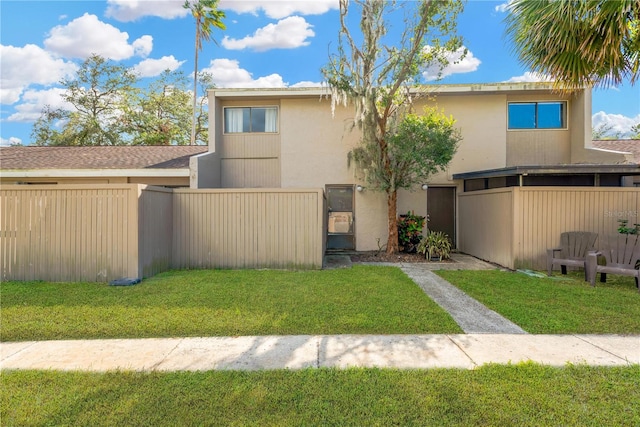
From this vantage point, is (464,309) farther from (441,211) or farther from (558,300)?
(441,211)

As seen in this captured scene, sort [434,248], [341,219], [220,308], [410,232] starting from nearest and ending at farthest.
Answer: [220,308] < [434,248] < [410,232] < [341,219]

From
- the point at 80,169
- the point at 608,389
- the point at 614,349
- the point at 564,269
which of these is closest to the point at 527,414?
the point at 608,389

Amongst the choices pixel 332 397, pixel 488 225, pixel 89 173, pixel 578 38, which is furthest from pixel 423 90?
pixel 89 173

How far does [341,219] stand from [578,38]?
25.0 ft

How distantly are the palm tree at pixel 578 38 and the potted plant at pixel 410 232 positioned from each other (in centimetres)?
522

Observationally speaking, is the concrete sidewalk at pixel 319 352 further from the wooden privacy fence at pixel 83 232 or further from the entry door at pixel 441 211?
the entry door at pixel 441 211

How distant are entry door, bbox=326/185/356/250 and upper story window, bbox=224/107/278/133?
3310 mm

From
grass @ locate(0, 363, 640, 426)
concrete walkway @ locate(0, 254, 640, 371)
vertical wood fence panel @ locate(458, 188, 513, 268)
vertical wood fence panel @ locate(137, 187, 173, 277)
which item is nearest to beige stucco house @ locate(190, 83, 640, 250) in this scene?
vertical wood fence panel @ locate(458, 188, 513, 268)

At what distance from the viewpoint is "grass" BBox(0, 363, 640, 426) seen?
7.62ft

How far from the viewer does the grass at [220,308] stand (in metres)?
4.05

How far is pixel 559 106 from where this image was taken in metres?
11.1

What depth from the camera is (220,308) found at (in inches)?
191

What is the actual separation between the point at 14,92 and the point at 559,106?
26617 millimetres

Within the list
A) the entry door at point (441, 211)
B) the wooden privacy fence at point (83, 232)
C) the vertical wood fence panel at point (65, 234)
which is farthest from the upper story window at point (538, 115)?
the vertical wood fence panel at point (65, 234)
